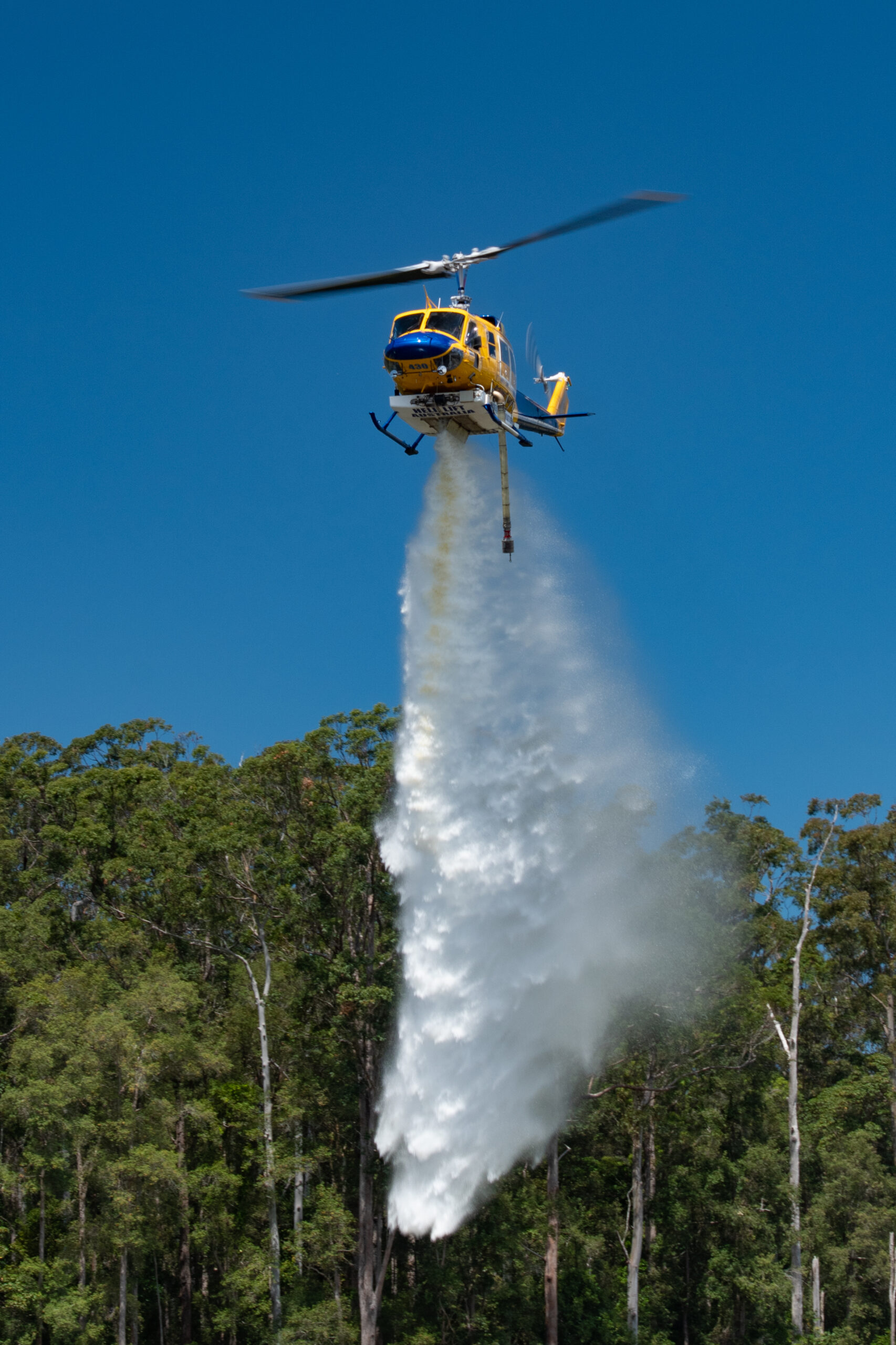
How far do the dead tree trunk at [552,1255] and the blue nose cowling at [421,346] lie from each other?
18851 mm

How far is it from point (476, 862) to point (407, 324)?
10976 millimetres

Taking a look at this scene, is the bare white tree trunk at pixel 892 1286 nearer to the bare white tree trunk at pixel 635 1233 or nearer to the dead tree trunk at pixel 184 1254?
the bare white tree trunk at pixel 635 1233

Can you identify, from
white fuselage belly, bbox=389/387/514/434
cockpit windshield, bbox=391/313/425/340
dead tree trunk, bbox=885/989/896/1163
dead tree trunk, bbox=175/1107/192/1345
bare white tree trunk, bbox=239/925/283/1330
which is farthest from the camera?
dead tree trunk, bbox=885/989/896/1163

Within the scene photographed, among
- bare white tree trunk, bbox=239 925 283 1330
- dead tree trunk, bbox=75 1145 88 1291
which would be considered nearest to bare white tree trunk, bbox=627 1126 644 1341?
bare white tree trunk, bbox=239 925 283 1330

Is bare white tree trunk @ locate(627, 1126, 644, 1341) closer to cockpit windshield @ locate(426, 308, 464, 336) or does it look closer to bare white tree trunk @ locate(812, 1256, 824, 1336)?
bare white tree trunk @ locate(812, 1256, 824, 1336)

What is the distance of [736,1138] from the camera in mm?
36969

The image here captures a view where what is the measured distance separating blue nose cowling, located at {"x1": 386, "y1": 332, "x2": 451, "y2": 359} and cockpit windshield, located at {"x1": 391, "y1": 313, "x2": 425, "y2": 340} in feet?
0.84

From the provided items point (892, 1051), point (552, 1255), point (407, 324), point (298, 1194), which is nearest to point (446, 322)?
point (407, 324)

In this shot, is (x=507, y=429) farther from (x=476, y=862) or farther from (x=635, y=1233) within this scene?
(x=635, y=1233)

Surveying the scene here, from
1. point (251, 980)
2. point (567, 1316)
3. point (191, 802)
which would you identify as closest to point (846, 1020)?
point (567, 1316)

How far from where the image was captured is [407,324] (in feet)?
72.6

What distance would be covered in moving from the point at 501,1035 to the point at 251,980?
7.22 m

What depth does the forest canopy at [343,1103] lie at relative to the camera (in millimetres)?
30156

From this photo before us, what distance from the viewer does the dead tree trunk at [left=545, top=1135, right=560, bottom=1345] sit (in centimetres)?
3256
